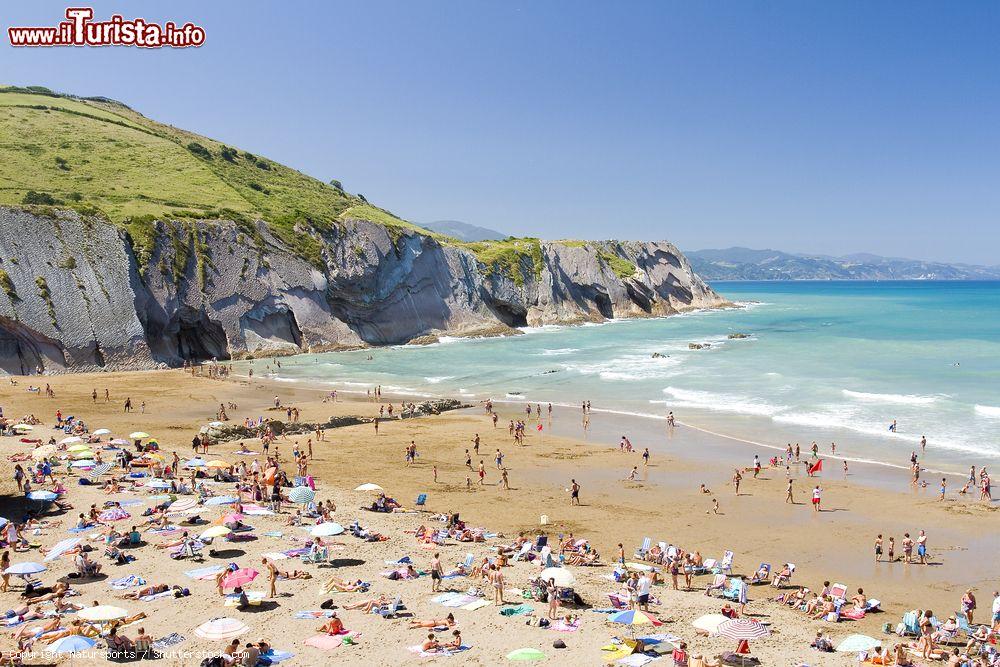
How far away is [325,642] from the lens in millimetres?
12500

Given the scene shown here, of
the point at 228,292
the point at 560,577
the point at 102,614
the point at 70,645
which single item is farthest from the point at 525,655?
the point at 228,292

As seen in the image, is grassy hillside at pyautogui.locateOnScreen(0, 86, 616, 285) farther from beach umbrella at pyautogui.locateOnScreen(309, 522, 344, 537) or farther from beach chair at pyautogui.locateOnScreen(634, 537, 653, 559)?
beach chair at pyautogui.locateOnScreen(634, 537, 653, 559)

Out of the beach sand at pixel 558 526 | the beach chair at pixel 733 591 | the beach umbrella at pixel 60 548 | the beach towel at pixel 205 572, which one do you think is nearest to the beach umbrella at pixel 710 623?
the beach sand at pixel 558 526

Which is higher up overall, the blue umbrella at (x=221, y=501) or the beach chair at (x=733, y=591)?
the blue umbrella at (x=221, y=501)

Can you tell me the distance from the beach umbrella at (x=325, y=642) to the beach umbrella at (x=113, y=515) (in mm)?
9790

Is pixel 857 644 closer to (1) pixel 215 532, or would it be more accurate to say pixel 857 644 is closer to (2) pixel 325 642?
(2) pixel 325 642

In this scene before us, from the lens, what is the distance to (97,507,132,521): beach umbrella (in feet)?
62.5

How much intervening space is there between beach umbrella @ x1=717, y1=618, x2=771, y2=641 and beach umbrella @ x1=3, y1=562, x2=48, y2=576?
14.4 meters

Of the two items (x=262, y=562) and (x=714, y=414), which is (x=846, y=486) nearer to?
(x=714, y=414)

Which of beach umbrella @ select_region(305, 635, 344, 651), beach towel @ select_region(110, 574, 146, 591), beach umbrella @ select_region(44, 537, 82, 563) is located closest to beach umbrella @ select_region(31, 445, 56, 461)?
beach umbrella @ select_region(44, 537, 82, 563)

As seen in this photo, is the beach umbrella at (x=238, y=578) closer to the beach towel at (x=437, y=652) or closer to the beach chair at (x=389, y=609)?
the beach chair at (x=389, y=609)

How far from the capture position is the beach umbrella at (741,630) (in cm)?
1255

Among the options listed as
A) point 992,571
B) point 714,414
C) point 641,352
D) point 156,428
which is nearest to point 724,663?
point 992,571

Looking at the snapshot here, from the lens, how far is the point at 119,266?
5331cm
